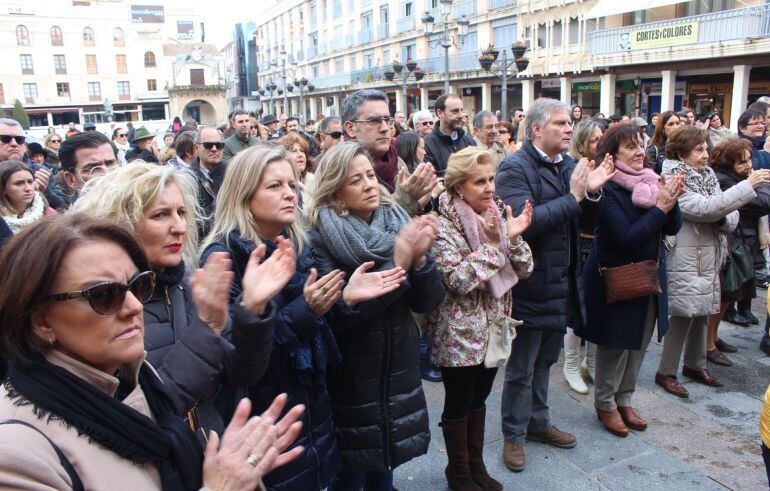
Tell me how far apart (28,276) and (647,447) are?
3.73 meters

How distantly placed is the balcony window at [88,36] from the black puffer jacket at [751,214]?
70016 millimetres

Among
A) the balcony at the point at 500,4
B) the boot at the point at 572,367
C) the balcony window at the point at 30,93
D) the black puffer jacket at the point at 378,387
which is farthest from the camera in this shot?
the balcony window at the point at 30,93

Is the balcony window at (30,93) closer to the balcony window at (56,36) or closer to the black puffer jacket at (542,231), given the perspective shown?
the balcony window at (56,36)

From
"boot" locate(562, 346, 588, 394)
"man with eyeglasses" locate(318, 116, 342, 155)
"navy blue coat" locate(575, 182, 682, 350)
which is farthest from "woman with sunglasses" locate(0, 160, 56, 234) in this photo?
"boot" locate(562, 346, 588, 394)

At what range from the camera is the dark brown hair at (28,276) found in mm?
1261

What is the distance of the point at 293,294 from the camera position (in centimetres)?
243

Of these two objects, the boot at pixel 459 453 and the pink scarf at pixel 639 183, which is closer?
the boot at pixel 459 453

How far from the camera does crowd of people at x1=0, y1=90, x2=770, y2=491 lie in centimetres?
132

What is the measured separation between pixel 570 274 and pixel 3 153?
17.7 feet

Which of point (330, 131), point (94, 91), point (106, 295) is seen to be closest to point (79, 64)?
point (94, 91)

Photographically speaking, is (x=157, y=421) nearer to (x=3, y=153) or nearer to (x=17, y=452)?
(x=17, y=452)

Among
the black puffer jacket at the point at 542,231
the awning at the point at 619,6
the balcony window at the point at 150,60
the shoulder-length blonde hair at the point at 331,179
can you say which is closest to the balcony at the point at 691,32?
the awning at the point at 619,6

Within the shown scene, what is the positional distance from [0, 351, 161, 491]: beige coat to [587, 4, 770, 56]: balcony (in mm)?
20548

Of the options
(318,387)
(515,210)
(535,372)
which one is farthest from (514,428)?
(318,387)
